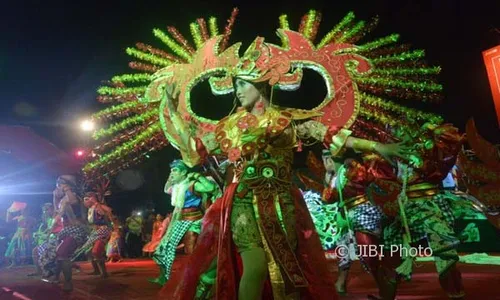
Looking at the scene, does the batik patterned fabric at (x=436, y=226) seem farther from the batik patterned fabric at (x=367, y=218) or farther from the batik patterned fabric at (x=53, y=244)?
the batik patterned fabric at (x=53, y=244)

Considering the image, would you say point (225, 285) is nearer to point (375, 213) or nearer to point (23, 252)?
point (375, 213)

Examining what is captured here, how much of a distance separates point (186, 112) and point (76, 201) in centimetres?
405

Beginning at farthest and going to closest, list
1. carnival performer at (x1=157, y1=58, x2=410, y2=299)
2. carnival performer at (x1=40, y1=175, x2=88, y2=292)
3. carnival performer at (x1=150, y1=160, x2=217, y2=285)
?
carnival performer at (x1=40, y1=175, x2=88, y2=292) → carnival performer at (x1=150, y1=160, x2=217, y2=285) → carnival performer at (x1=157, y1=58, x2=410, y2=299)

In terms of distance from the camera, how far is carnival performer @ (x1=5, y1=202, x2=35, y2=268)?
1395 cm

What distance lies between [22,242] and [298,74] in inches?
520

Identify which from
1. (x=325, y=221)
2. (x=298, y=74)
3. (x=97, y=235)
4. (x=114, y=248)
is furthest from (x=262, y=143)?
(x=114, y=248)

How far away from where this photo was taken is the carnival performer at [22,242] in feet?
45.8

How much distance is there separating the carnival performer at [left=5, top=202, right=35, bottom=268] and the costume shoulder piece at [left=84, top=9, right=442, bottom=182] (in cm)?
1025

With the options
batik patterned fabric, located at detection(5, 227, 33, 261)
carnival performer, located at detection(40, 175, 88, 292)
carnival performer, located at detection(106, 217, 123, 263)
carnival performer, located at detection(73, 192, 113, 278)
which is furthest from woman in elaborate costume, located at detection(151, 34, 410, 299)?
batik patterned fabric, located at detection(5, 227, 33, 261)

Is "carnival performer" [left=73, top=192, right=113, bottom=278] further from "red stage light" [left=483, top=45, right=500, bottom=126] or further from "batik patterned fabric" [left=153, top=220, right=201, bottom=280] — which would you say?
"red stage light" [left=483, top=45, right=500, bottom=126]

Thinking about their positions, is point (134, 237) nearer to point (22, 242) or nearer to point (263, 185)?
point (22, 242)

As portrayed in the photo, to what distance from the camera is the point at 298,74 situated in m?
3.53

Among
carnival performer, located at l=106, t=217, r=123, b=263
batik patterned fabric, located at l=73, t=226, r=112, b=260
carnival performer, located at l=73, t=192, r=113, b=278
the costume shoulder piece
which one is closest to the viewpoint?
the costume shoulder piece

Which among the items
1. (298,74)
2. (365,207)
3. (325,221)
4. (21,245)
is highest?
(298,74)
